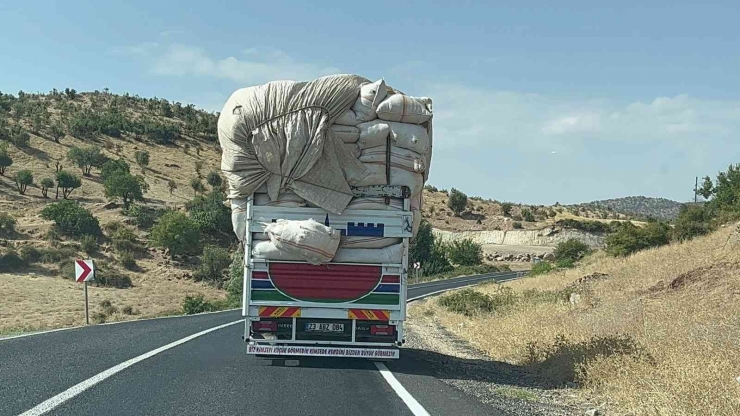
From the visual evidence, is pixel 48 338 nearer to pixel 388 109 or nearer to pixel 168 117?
pixel 388 109

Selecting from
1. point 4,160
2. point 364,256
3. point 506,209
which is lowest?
point 364,256

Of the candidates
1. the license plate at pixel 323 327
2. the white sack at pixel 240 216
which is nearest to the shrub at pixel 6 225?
the white sack at pixel 240 216

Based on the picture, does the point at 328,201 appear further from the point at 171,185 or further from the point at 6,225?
the point at 171,185

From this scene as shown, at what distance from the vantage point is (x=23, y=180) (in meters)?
66.4

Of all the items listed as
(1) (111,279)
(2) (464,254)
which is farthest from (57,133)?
(2) (464,254)

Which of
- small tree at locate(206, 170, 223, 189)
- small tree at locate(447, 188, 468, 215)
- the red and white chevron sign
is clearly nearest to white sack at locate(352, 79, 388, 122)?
the red and white chevron sign

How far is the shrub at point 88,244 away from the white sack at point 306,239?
50.5 metres

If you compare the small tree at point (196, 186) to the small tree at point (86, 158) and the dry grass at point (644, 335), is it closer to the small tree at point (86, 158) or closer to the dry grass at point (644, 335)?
the small tree at point (86, 158)

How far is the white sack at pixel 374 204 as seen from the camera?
11.2 meters

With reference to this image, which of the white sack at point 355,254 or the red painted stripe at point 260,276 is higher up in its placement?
the white sack at point 355,254

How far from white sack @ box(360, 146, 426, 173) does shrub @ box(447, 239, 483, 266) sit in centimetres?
7548

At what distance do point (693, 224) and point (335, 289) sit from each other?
34.6m

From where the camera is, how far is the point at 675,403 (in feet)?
26.1

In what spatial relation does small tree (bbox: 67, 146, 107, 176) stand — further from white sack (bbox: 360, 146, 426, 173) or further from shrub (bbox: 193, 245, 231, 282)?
white sack (bbox: 360, 146, 426, 173)
